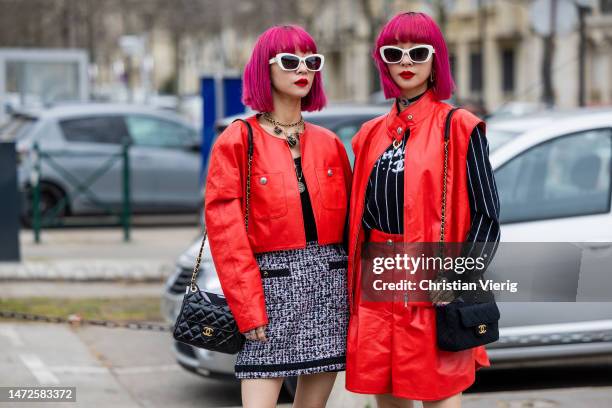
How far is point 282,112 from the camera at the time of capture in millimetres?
4133

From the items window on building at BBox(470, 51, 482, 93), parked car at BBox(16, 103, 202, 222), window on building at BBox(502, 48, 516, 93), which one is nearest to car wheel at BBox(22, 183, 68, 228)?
parked car at BBox(16, 103, 202, 222)

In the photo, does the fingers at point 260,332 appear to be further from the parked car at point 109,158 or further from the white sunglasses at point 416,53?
the parked car at point 109,158

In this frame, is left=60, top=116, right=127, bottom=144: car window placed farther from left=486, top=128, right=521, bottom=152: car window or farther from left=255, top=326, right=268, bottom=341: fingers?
left=255, top=326, right=268, bottom=341: fingers

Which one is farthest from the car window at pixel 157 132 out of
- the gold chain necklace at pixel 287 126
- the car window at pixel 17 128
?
the gold chain necklace at pixel 287 126

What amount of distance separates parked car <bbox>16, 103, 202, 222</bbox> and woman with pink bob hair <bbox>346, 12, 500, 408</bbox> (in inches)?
450

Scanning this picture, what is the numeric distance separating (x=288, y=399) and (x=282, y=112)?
2.88 m

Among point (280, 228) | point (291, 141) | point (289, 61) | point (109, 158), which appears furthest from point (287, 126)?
point (109, 158)

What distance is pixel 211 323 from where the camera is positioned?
13.0ft

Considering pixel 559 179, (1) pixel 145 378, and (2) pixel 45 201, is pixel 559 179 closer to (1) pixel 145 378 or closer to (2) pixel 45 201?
(1) pixel 145 378

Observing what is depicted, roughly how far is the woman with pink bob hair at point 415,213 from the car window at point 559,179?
2423mm

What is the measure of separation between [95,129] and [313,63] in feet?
40.2

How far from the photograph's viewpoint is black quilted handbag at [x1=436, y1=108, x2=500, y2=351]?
380cm

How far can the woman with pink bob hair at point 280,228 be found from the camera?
3.95 metres

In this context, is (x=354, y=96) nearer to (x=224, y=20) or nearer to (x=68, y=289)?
(x=224, y=20)
